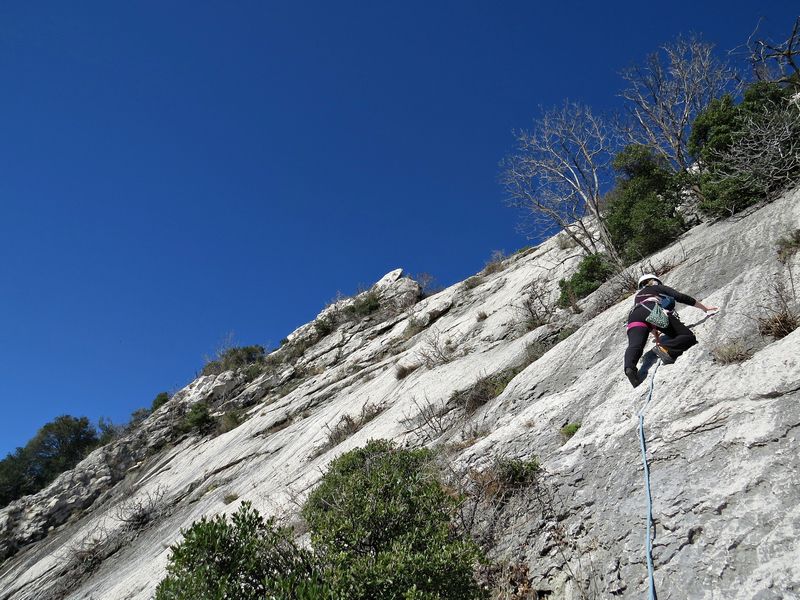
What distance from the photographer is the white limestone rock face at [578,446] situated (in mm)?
3295

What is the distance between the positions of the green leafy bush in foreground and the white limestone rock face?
0.94 m

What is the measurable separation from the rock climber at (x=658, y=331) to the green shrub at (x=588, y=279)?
16.6 feet

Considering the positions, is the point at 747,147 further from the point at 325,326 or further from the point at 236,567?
the point at 325,326

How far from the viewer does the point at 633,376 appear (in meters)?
5.46

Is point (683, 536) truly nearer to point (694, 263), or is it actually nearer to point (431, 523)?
point (431, 523)

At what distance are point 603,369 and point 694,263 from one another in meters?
3.93

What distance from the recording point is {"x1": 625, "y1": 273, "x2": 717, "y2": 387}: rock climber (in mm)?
5543

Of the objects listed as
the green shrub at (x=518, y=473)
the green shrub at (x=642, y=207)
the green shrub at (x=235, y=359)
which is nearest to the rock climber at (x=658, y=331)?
the green shrub at (x=518, y=473)

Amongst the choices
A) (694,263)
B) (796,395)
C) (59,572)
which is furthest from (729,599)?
(59,572)

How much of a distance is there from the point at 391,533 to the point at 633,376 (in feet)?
11.7

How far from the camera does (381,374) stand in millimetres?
14414

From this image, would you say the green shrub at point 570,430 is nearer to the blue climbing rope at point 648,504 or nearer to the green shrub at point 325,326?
the blue climbing rope at point 648,504

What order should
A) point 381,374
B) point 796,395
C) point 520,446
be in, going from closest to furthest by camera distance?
1. point 796,395
2. point 520,446
3. point 381,374

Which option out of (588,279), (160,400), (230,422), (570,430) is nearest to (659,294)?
(570,430)
